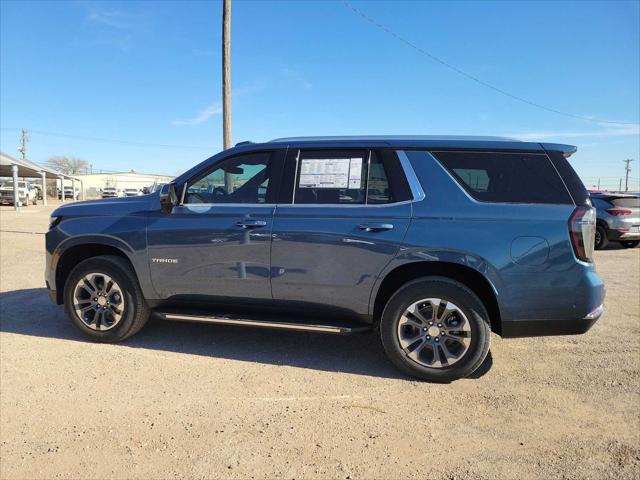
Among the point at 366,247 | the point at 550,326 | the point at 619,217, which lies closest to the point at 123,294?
the point at 366,247

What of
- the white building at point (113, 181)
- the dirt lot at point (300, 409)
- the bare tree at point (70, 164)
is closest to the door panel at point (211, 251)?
the dirt lot at point (300, 409)

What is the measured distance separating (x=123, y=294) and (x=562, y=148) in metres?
4.06

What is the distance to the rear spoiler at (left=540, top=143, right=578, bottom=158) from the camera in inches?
136

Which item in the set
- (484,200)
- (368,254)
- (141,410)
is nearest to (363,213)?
(368,254)

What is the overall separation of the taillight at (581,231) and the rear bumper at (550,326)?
46cm

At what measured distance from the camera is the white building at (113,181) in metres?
76.8

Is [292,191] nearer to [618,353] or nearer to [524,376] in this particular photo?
[524,376]

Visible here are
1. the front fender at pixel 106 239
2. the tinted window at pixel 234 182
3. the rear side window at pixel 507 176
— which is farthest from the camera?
the front fender at pixel 106 239

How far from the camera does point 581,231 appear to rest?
3303mm

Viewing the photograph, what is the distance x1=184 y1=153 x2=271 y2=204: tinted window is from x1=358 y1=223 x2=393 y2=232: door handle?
992mm

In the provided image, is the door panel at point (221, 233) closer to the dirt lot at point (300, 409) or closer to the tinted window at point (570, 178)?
the dirt lot at point (300, 409)

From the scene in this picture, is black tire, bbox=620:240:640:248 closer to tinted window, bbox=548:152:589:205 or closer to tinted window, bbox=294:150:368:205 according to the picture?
tinted window, bbox=548:152:589:205

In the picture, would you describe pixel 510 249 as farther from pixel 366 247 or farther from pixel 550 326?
pixel 366 247

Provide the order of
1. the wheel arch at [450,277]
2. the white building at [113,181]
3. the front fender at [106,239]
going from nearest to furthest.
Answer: the wheel arch at [450,277]
the front fender at [106,239]
the white building at [113,181]
